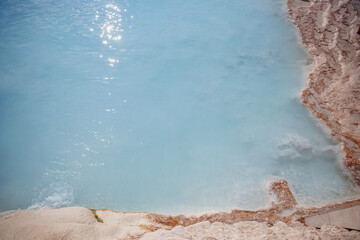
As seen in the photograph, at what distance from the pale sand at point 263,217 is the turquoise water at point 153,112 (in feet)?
0.47

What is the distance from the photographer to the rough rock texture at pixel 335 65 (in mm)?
2877

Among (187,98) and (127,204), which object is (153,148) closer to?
(127,204)

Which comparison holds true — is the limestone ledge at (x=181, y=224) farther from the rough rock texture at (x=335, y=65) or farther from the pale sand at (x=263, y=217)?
the rough rock texture at (x=335, y=65)

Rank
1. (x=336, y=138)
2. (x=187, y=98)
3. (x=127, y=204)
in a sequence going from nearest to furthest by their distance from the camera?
(x=127, y=204)
(x=336, y=138)
(x=187, y=98)

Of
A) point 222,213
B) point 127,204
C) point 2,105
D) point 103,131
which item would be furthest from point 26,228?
point 2,105

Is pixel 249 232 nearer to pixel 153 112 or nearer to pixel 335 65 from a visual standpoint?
pixel 153 112

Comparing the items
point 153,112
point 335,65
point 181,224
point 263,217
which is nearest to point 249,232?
point 263,217

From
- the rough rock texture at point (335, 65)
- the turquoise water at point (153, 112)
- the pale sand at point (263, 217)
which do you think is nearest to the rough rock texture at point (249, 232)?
the pale sand at point (263, 217)

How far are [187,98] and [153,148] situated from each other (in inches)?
38.3

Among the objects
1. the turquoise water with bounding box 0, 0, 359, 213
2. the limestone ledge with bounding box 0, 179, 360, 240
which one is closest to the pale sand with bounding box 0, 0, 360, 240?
the limestone ledge with bounding box 0, 179, 360, 240

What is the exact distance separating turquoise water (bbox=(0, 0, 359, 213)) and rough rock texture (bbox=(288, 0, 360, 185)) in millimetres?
182

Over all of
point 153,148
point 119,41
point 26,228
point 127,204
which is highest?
point 119,41

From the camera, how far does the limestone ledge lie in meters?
1.75

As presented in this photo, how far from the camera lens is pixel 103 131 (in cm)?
297
